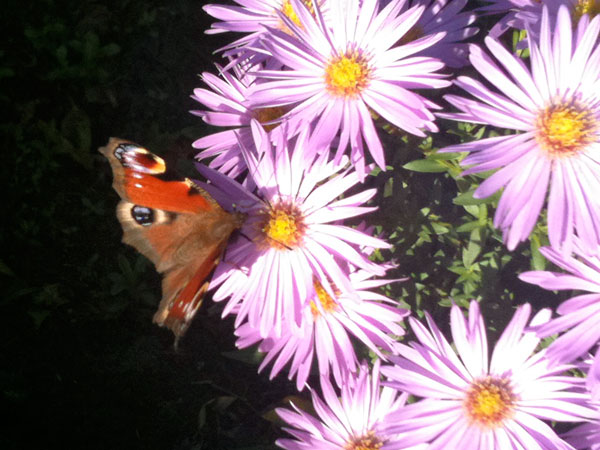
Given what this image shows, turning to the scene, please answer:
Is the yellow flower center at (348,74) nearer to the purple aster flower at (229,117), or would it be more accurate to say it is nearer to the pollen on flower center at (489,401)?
the purple aster flower at (229,117)

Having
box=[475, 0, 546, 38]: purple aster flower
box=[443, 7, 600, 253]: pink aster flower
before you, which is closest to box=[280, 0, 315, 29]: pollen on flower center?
box=[475, 0, 546, 38]: purple aster flower

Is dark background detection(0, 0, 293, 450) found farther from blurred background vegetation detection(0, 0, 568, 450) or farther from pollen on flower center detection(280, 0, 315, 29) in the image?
pollen on flower center detection(280, 0, 315, 29)

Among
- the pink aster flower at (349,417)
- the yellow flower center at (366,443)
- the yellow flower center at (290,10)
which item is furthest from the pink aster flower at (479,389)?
the yellow flower center at (290,10)

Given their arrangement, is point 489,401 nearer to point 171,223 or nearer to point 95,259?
point 171,223

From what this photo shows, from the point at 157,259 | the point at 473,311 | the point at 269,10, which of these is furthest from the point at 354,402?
the point at 269,10

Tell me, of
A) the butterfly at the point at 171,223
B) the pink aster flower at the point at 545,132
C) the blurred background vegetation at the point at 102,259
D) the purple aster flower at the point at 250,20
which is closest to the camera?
the pink aster flower at the point at 545,132

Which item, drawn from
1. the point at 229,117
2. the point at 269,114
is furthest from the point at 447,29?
the point at 229,117

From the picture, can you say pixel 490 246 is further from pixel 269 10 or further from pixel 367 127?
pixel 269 10
